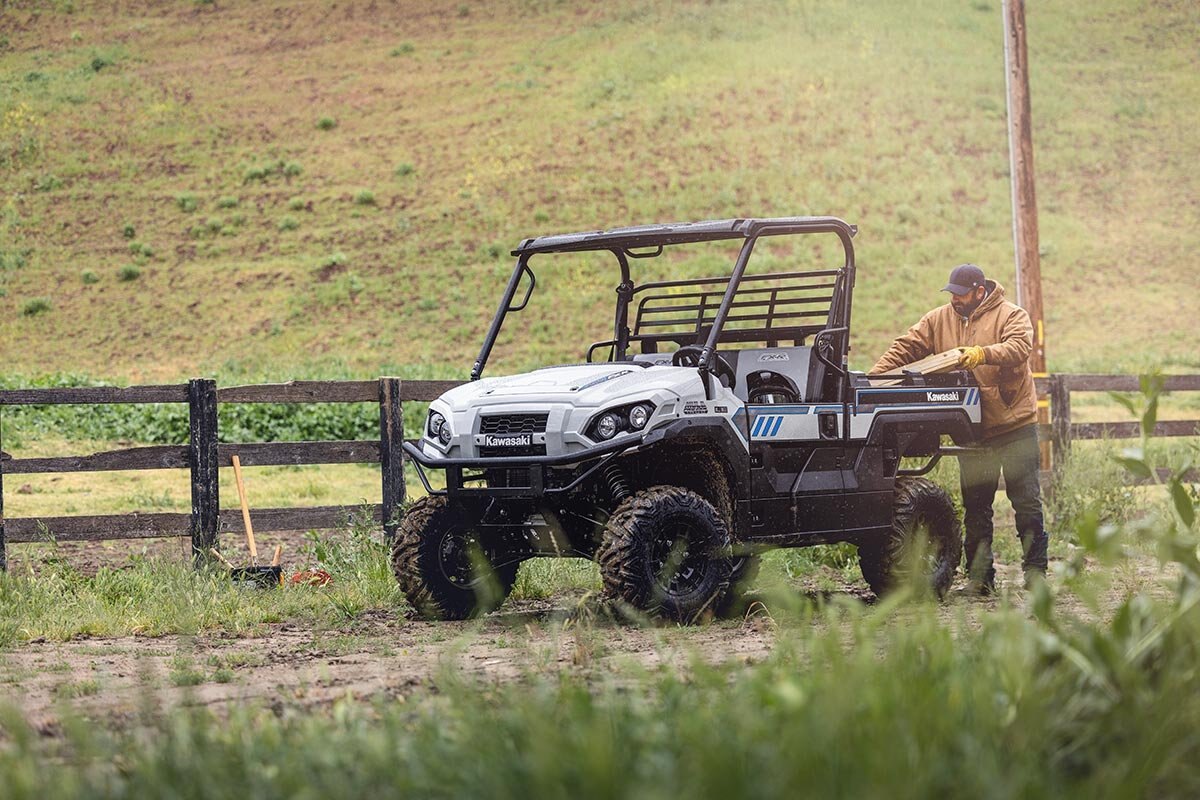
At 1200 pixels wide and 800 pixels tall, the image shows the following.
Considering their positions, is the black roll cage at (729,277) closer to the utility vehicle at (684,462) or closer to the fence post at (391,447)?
the utility vehicle at (684,462)

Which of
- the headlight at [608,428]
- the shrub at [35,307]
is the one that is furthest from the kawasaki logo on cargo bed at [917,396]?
the shrub at [35,307]

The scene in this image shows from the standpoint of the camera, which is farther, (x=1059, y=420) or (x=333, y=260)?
(x=333, y=260)

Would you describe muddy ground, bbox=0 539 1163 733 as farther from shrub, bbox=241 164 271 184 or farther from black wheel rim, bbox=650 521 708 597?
shrub, bbox=241 164 271 184

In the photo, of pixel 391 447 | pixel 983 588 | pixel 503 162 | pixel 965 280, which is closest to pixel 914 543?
pixel 983 588

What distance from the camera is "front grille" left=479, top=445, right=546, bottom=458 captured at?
314 inches

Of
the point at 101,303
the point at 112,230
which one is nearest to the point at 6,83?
the point at 112,230

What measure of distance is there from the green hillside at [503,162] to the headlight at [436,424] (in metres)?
24.9

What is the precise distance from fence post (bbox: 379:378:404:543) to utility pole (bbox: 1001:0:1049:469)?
635cm

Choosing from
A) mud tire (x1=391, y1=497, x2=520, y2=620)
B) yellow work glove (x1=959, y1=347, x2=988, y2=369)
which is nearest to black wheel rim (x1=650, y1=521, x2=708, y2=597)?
mud tire (x1=391, y1=497, x2=520, y2=620)

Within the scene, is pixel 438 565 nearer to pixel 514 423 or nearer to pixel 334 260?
pixel 514 423

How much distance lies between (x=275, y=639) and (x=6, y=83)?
5086cm

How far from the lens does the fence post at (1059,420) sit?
14.4 meters

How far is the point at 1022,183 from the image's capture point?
50.3ft

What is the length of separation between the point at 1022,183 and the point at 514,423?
8814mm
